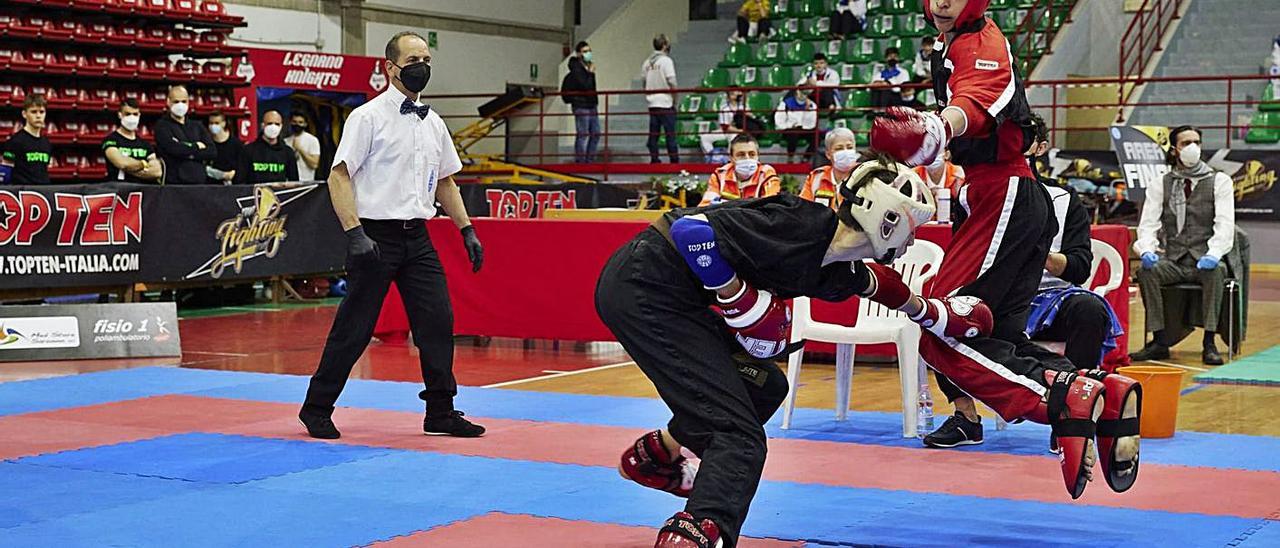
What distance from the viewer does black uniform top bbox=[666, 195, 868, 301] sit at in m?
4.31

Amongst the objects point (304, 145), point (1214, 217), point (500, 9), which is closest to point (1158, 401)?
point (1214, 217)

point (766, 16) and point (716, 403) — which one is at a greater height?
point (766, 16)

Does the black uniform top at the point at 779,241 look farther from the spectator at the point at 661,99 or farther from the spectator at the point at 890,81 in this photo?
the spectator at the point at 661,99

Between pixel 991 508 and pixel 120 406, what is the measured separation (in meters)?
4.95

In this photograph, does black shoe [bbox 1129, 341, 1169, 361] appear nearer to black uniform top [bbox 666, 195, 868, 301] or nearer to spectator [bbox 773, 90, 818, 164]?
black uniform top [bbox 666, 195, 868, 301]

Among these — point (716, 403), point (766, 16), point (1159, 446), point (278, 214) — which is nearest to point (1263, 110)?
point (766, 16)

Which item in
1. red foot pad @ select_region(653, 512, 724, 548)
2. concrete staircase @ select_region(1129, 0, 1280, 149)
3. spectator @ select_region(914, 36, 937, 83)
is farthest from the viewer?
concrete staircase @ select_region(1129, 0, 1280, 149)

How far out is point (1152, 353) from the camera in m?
10.7

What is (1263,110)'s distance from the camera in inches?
807

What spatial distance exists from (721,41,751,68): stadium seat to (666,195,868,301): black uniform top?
844 inches

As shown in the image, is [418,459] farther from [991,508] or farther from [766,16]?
[766,16]

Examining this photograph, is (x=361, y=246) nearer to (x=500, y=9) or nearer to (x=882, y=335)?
(x=882, y=335)

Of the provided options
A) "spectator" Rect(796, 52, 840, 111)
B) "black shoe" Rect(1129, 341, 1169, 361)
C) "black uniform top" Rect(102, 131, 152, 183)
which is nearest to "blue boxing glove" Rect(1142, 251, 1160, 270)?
"black shoe" Rect(1129, 341, 1169, 361)

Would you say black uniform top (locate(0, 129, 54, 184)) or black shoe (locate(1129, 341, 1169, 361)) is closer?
black shoe (locate(1129, 341, 1169, 361))
